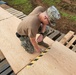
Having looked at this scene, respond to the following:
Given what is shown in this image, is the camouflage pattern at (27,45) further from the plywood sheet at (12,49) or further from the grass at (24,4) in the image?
the grass at (24,4)

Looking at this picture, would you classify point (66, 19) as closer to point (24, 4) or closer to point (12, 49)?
point (24, 4)

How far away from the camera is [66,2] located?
7.29m

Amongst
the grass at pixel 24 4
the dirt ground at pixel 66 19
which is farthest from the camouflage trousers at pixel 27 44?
the grass at pixel 24 4

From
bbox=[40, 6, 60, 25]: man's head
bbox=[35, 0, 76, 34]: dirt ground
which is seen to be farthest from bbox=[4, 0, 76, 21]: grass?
bbox=[40, 6, 60, 25]: man's head

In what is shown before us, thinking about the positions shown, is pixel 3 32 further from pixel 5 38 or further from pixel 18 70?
pixel 18 70

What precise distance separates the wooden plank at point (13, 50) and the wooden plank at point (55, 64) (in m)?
0.24

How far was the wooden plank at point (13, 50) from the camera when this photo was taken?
3.74 meters

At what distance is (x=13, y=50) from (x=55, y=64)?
1256mm

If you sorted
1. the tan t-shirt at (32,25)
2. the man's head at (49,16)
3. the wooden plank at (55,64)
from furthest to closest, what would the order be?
the wooden plank at (55,64) → the tan t-shirt at (32,25) → the man's head at (49,16)

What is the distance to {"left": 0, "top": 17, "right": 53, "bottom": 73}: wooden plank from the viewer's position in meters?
3.74

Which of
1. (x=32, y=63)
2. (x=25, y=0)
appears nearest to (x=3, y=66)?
(x=32, y=63)

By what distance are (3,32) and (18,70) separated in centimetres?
164

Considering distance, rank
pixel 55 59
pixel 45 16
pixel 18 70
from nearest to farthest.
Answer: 1. pixel 45 16
2. pixel 18 70
3. pixel 55 59

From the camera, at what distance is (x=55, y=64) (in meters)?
3.67
